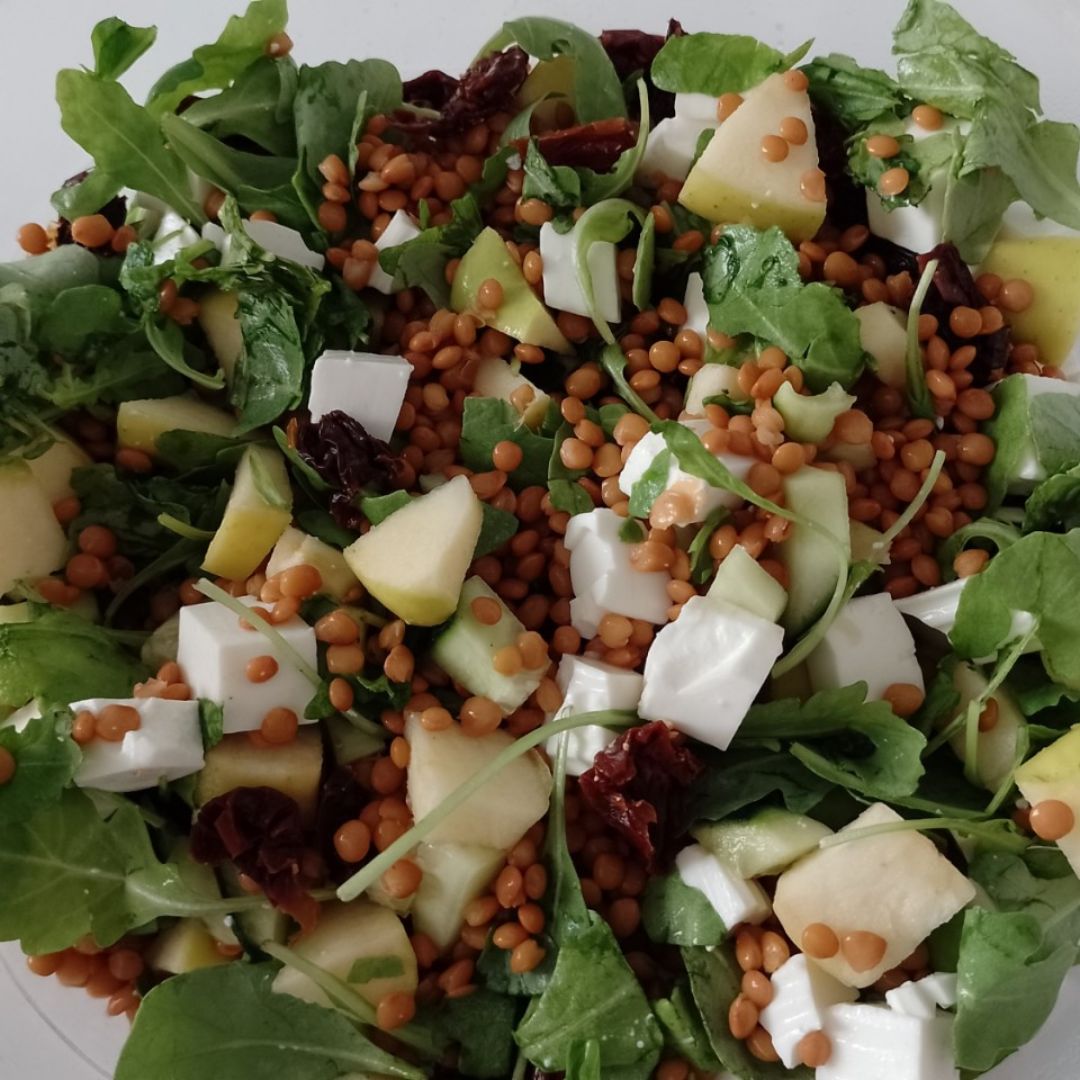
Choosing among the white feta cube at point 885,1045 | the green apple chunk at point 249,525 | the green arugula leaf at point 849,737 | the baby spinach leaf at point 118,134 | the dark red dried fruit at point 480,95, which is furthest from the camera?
the dark red dried fruit at point 480,95

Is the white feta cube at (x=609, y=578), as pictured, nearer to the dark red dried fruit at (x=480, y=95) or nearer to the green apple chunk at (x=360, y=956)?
the green apple chunk at (x=360, y=956)

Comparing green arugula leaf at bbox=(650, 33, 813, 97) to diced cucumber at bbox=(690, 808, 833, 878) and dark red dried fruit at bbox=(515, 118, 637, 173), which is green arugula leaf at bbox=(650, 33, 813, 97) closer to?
dark red dried fruit at bbox=(515, 118, 637, 173)

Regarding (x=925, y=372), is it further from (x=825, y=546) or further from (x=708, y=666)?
(x=708, y=666)

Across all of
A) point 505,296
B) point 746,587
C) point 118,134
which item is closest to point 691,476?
point 746,587

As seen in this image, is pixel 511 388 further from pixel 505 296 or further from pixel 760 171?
pixel 760 171

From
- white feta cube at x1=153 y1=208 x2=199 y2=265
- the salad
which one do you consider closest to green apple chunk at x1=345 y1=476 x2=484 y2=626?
the salad

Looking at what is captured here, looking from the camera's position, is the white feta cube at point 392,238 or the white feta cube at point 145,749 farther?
the white feta cube at point 392,238

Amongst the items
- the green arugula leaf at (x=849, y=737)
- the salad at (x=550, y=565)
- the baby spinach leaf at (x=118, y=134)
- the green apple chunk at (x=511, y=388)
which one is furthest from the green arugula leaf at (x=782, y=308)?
the baby spinach leaf at (x=118, y=134)
